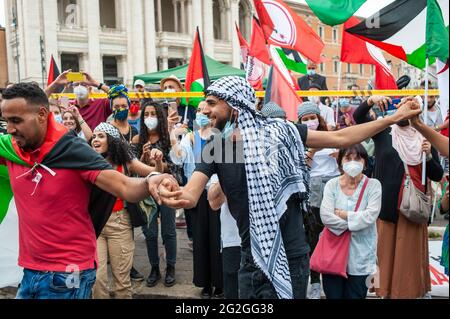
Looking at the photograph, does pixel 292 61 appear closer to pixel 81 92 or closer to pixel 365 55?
pixel 365 55

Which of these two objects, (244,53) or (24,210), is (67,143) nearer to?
(24,210)

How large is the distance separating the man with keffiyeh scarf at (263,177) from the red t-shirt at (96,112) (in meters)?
4.22

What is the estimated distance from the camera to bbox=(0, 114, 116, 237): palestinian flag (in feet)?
9.21

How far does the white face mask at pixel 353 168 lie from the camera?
4.19m

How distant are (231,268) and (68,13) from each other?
4917 centimetres

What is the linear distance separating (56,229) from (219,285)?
8.94 ft

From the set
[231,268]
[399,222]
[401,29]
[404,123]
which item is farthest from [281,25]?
[231,268]

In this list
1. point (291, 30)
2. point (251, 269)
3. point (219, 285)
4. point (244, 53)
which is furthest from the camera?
point (244, 53)

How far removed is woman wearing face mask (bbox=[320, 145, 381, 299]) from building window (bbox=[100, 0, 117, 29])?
5151cm

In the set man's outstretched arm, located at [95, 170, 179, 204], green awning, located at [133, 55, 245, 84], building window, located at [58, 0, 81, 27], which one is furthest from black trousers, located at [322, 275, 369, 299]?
building window, located at [58, 0, 81, 27]

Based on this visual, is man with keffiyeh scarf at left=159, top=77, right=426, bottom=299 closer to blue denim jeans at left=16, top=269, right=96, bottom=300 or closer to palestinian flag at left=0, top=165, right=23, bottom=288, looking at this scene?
blue denim jeans at left=16, top=269, right=96, bottom=300

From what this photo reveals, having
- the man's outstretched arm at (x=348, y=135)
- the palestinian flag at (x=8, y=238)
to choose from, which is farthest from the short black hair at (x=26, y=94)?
the man's outstretched arm at (x=348, y=135)

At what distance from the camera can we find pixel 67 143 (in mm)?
2865
